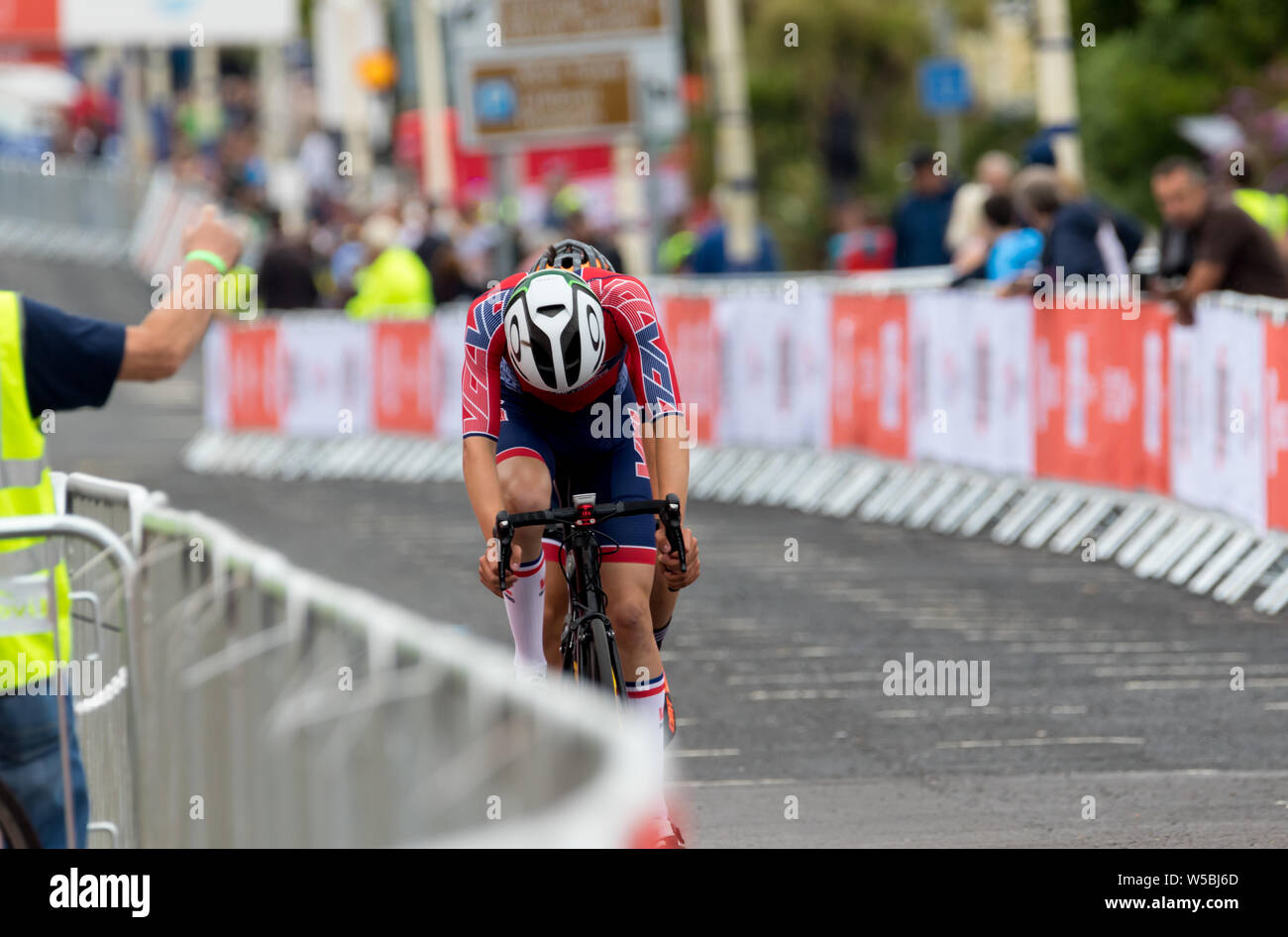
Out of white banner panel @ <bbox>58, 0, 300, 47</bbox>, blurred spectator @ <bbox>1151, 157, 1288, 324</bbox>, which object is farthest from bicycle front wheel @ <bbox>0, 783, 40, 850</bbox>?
white banner panel @ <bbox>58, 0, 300, 47</bbox>

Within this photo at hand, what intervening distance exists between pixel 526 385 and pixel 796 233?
33050 mm

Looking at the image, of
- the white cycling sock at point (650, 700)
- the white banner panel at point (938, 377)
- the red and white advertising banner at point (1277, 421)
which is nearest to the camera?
the white cycling sock at point (650, 700)

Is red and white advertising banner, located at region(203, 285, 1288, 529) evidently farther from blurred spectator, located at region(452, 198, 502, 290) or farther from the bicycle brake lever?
the bicycle brake lever

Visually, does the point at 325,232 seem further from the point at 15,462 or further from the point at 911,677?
the point at 15,462

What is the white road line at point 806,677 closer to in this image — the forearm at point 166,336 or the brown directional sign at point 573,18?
the forearm at point 166,336

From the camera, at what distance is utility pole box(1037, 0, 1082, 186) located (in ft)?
58.9

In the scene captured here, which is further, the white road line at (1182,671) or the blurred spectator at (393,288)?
the blurred spectator at (393,288)

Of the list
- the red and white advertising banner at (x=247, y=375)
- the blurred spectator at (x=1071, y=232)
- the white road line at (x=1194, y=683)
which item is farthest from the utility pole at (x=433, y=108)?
the white road line at (x=1194, y=683)

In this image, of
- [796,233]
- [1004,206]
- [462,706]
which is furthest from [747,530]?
[796,233]

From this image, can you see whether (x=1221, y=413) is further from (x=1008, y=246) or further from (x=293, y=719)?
(x=293, y=719)

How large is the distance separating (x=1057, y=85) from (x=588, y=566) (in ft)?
38.9

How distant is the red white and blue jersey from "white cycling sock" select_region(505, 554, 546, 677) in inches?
18.4

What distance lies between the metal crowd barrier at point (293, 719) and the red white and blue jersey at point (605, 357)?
1246 mm

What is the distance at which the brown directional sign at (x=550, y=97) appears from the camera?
22516mm
